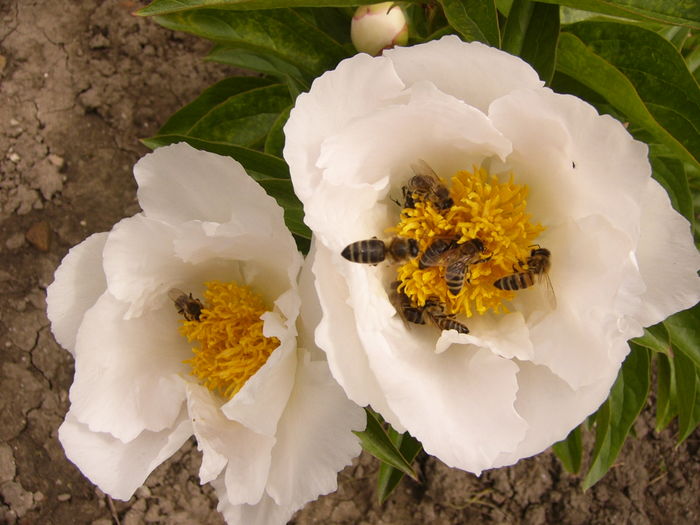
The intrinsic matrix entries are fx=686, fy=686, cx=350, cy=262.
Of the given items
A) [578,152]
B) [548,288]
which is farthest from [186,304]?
[578,152]

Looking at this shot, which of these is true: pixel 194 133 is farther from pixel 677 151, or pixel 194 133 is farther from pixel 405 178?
pixel 677 151

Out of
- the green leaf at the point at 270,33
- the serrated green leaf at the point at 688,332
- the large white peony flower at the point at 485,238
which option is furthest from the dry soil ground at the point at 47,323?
the large white peony flower at the point at 485,238

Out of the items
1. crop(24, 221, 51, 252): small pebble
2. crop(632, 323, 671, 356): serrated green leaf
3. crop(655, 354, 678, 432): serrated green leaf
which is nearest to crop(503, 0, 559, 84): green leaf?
crop(632, 323, 671, 356): serrated green leaf

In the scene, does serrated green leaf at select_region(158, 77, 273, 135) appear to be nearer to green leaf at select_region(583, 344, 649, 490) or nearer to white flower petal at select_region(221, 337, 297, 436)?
white flower petal at select_region(221, 337, 297, 436)

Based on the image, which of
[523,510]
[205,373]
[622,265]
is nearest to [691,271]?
[622,265]

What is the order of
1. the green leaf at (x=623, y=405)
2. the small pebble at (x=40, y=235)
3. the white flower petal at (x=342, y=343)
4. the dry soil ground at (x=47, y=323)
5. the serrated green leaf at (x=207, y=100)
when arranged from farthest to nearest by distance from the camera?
the small pebble at (x=40, y=235) → the dry soil ground at (x=47, y=323) → the serrated green leaf at (x=207, y=100) → the green leaf at (x=623, y=405) → the white flower petal at (x=342, y=343)

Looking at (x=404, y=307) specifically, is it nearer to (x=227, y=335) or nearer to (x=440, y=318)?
(x=440, y=318)

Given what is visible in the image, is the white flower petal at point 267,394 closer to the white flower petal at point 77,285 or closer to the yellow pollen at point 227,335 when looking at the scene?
the yellow pollen at point 227,335
